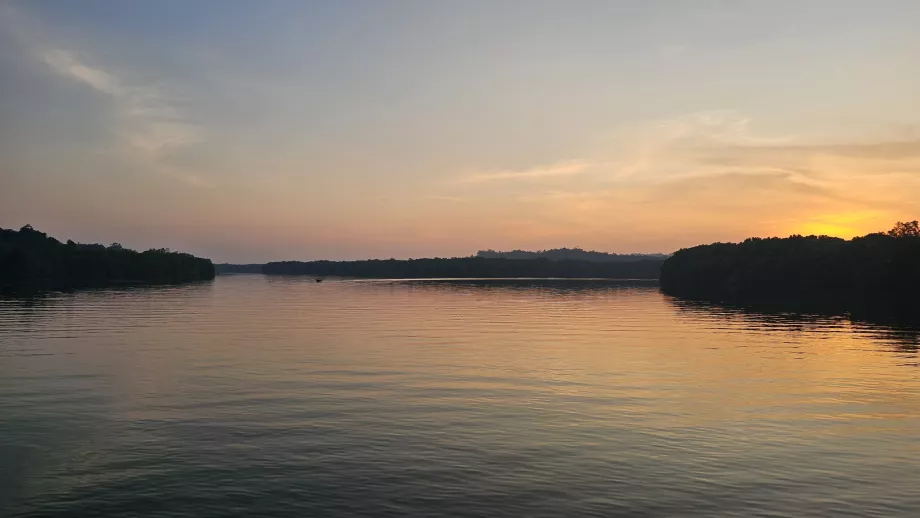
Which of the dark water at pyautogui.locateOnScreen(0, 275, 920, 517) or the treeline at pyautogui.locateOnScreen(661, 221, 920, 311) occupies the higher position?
the treeline at pyautogui.locateOnScreen(661, 221, 920, 311)

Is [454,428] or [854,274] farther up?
[854,274]

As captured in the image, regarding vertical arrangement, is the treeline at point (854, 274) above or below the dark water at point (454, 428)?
above

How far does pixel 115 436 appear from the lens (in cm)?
2812

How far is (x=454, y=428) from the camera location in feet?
97.9

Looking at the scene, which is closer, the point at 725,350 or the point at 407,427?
the point at 407,427

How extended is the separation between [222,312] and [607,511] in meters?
91.9

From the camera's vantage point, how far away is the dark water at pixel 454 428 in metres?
21.1

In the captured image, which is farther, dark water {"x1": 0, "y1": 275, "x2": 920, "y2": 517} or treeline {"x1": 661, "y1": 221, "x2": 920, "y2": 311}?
treeline {"x1": 661, "y1": 221, "x2": 920, "y2": 311}

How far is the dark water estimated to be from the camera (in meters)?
21.1

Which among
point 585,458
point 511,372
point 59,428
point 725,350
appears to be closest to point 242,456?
point 59,428

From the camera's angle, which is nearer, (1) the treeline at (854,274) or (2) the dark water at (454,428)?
(2) the dark water at (454,428)

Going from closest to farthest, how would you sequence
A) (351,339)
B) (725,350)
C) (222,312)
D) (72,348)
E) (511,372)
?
(511,372), (72,348), (725,350), (351,339), (222,312)

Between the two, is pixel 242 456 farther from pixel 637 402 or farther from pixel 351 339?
pixel 351 339

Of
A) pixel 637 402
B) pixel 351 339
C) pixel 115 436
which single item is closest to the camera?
pixel 115 436
